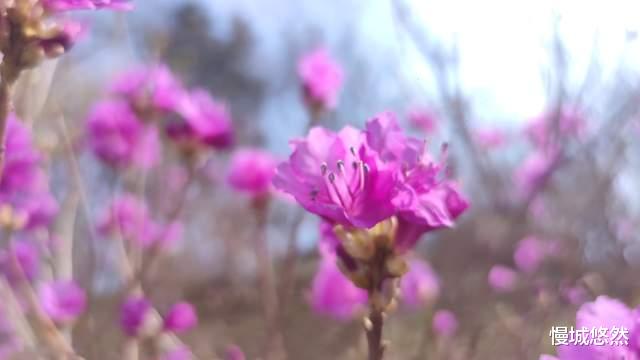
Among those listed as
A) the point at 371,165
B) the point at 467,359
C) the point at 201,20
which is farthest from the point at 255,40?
the point at 371,165

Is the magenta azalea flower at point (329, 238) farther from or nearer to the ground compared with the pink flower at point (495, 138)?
nearer to the ground

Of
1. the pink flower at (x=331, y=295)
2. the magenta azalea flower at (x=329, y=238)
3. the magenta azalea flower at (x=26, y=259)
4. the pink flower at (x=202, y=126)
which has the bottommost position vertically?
the magenta azalea flower at (x=26, y=259)

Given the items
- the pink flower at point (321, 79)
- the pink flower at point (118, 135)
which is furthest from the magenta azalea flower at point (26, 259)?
the pink flower at point (321, 79)

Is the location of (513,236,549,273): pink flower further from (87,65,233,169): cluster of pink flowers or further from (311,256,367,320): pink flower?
(87,65,233,169): cluster of pink flowers

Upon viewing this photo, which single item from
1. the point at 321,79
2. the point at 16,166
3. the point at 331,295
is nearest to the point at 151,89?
the point at 321,79

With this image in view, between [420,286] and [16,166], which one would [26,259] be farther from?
[420,286]

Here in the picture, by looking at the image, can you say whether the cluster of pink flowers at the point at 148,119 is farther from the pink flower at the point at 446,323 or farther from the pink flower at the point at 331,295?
the pink flower at the point at 446,323
